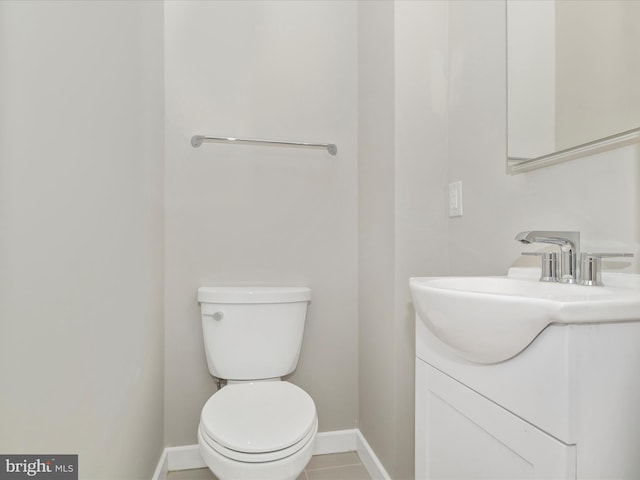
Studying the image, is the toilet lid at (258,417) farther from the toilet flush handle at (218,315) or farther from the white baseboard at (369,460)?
the white baseboard at (369,460)

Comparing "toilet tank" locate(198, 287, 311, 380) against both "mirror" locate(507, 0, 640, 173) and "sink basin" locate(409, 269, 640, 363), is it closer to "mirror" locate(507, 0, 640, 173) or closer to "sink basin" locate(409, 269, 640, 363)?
"sink basin" locate(409, 269, 640, 363)

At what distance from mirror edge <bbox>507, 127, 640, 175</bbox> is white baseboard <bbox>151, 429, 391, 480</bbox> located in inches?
46.3

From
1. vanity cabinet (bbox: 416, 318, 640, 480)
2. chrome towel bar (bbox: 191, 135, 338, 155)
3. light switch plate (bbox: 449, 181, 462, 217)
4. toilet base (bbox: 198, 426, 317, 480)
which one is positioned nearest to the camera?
vanity cabinet (bbox: 416, 318, 640, 480)

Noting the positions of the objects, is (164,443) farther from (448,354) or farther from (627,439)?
(627,439)

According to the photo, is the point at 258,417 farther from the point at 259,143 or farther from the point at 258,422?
the point at 259,143

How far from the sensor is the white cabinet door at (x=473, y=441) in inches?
22.9

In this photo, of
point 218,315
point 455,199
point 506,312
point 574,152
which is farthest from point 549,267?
point 218,315

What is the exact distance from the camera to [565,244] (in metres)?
0.87

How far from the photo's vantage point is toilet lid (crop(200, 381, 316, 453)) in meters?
1.04

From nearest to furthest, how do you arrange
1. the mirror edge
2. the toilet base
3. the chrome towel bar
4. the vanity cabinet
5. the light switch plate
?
the vanity cabinet < the mirror edge < the toilet base < the light switch plate < the chrome towel bar

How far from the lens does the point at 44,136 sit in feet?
2.22

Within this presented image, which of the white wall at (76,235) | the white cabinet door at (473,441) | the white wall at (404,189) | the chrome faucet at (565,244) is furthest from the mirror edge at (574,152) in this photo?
the white wall at (76,235)

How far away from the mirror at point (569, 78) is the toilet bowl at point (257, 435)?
97cm

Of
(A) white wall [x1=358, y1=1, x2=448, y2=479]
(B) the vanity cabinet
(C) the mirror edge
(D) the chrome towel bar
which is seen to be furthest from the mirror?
(D) the chrome towel bar
